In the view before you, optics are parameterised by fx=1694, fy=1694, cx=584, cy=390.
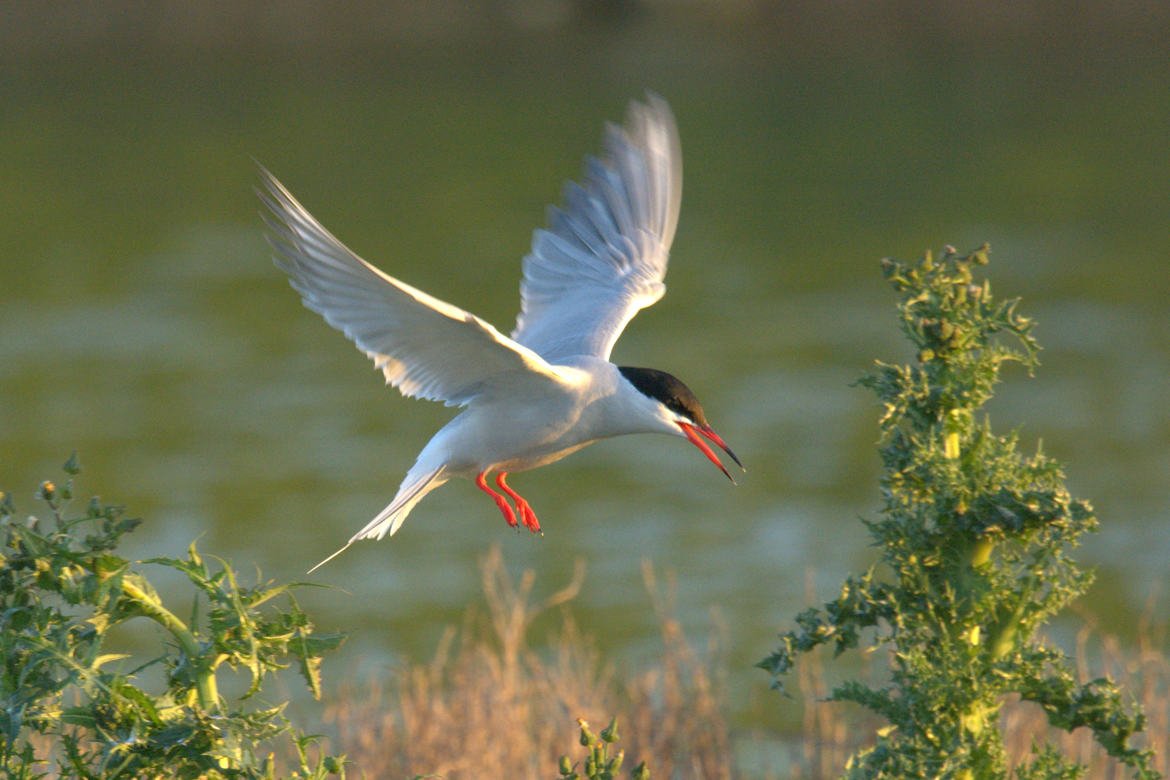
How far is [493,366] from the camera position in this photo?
4.30 meters

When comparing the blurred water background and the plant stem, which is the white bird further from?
the blurred water background

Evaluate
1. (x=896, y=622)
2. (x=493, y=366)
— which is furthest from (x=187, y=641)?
(x=493, y=366)

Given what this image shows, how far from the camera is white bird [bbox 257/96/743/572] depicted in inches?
154

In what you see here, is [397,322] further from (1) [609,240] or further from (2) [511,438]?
(1) [609,240]

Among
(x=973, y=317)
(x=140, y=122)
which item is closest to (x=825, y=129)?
(x=140, y=122)

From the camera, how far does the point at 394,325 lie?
13.7ft

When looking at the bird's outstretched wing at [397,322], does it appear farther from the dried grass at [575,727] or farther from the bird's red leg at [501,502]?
the dried grass at [575,727]

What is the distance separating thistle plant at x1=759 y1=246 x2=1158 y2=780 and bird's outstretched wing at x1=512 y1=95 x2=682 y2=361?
2633mm

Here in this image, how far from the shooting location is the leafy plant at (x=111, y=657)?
80.6 inches

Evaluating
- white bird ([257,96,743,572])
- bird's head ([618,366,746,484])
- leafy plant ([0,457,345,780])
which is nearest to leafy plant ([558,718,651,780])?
leafy plant ([0,457,345,780])

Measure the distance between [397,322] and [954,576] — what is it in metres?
→ 1.83

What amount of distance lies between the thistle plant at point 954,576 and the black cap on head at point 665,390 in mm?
1693

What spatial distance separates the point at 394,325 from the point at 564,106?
20.1 meters

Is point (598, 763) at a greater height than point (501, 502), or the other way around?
point (501, 502)
